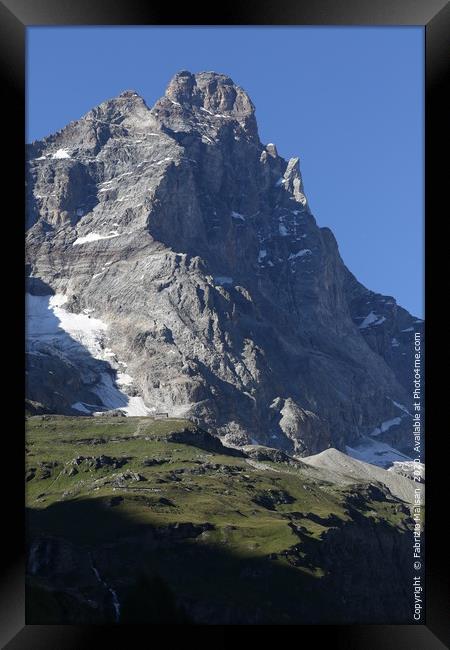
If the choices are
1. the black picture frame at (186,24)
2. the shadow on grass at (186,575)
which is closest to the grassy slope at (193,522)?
the shadow on grass at (186,575)

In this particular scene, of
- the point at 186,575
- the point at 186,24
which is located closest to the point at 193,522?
the point at 186,575

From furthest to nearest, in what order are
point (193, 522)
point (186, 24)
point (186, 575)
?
point (193, 522) < point (186, 575) < point (186, 24)

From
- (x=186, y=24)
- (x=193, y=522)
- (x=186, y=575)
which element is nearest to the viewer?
(x=186, y=24)

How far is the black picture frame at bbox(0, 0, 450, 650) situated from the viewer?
20969mm

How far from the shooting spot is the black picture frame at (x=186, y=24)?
68.8 feet

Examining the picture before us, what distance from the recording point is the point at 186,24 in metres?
22.6

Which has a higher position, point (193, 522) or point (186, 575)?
point (193, 522)

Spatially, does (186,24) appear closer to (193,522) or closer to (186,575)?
(186,575)

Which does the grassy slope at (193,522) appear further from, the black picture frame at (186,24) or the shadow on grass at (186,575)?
the black picture frame at (186,24)

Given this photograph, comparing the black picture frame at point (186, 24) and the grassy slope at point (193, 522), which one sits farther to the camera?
the grassy slope at point (193, 522)
